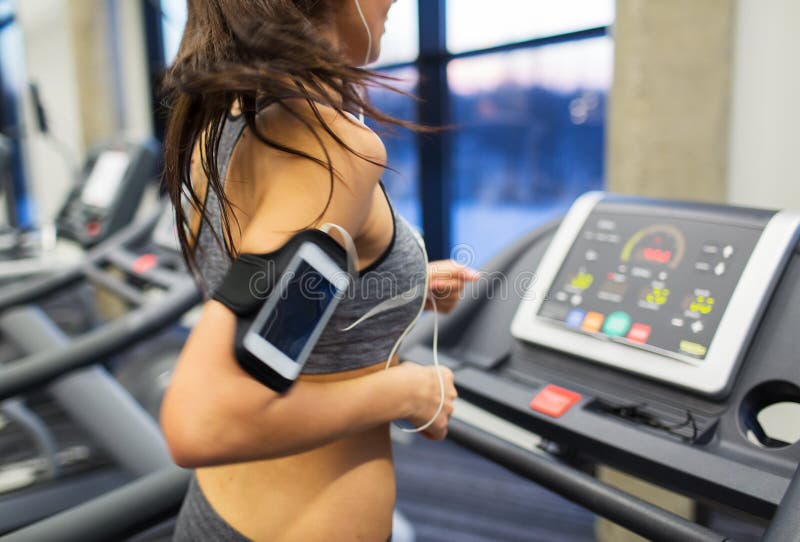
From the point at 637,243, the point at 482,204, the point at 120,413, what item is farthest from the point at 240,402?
the point at 482,204

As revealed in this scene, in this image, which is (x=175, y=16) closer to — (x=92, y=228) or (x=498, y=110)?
(x=92, y=228)

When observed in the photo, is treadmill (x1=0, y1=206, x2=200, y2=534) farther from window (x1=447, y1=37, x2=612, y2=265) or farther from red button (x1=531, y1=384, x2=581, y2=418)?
window (x1=447, y1=37, x2=612, y2=265)

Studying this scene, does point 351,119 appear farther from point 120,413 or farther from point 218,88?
point 120,413

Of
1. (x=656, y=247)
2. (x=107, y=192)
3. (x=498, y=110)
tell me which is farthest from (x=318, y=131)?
(x=498, y=110)

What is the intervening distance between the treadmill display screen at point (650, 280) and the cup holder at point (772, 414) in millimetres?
90

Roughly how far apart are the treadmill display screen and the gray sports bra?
407mm

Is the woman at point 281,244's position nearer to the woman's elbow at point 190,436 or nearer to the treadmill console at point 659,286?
the woman's elbow at point 190,436

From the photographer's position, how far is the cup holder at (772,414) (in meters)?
0.90

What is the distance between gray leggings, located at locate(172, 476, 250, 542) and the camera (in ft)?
2.56

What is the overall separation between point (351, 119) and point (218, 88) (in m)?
0.13

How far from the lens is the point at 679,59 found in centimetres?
177

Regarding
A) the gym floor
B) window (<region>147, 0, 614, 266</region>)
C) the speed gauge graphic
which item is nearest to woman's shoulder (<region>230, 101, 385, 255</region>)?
the speed gauge graphic

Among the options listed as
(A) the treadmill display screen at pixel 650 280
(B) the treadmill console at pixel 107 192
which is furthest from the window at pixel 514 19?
(A) the treadmill display screen at pixel 650 280

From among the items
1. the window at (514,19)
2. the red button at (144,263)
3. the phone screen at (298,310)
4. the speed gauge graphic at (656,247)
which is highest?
the window at (514,19)
